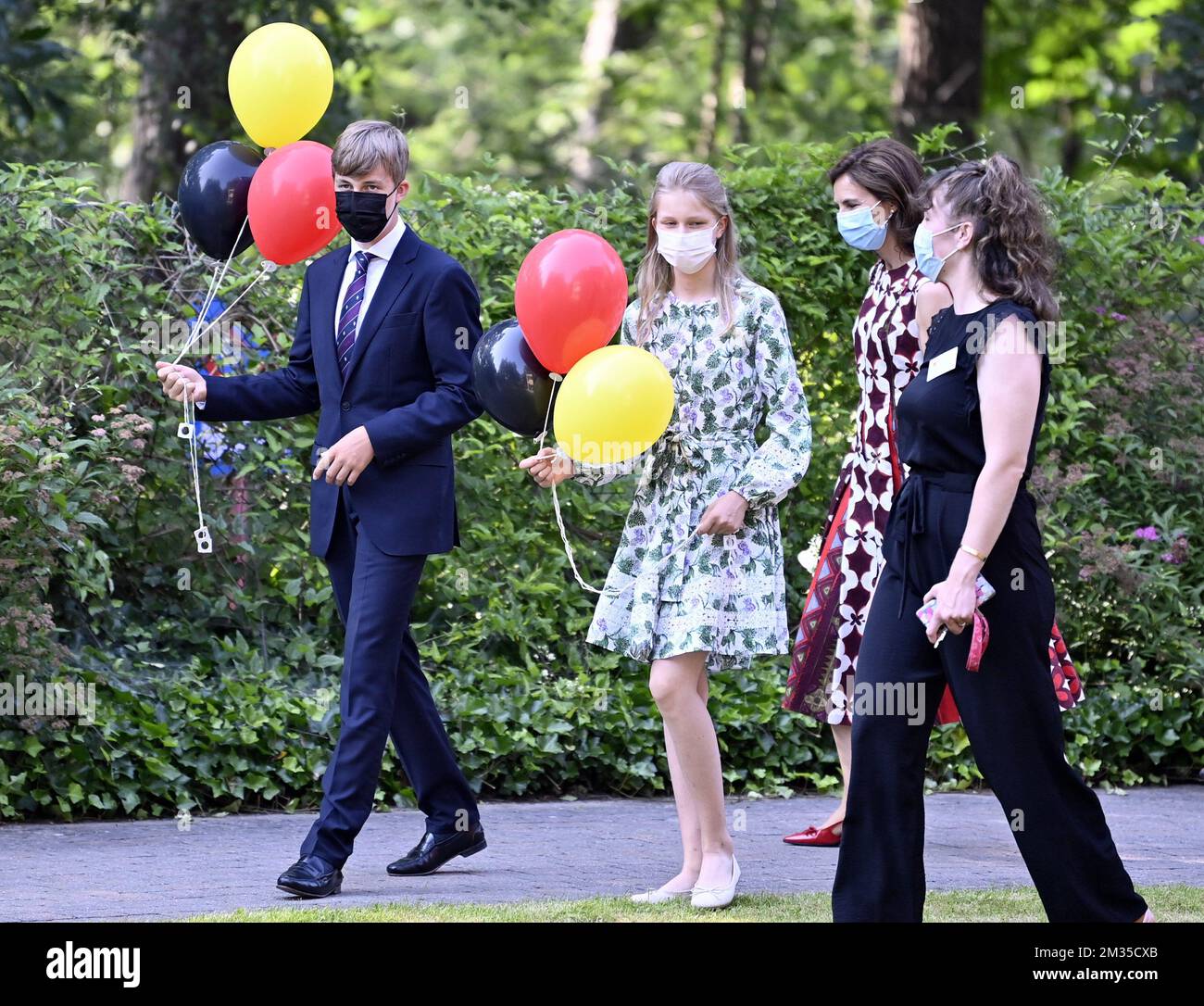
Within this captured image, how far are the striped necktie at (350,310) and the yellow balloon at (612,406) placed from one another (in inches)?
29.9

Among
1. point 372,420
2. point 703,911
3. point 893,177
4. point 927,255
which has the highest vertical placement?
point 893,177

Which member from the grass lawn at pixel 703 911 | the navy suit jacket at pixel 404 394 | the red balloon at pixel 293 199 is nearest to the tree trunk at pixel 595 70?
the red balloon at pixel 293 199

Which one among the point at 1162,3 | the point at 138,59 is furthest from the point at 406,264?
the point at 1162,3

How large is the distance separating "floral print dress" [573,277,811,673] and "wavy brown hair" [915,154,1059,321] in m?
0.87

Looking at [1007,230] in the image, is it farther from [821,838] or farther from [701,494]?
[821,838]

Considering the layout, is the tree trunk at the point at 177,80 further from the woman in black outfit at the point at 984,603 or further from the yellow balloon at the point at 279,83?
the woman in black outfit at the point at 984,603

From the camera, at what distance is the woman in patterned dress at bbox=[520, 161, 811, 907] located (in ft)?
15.8

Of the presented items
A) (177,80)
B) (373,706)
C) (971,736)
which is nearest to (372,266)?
(373,706)

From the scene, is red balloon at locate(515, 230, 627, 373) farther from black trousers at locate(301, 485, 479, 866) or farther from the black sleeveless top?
the black sleeveless top

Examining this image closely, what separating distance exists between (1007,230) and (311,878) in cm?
263

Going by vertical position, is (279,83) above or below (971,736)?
above

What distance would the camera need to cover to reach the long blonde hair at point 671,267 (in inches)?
192

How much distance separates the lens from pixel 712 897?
188 inches

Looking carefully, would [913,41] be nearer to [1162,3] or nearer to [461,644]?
[1162,3]
